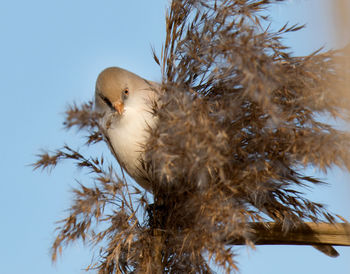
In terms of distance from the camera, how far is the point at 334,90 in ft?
2.83

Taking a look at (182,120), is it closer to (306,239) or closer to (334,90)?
(334,90)

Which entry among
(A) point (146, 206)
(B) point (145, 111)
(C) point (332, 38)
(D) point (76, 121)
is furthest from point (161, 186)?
(C) point (332, 38)

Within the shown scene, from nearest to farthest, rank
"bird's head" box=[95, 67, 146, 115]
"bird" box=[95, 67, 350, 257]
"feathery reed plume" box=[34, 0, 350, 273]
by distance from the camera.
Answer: "feathery reed plume" box=[34, 0, 350, 273] → "bird" box=[95, 67, 350, 257] → "bird's head" box=[95, 67, 146, 115]

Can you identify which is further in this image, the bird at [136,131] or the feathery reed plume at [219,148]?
the bird at [136,131]

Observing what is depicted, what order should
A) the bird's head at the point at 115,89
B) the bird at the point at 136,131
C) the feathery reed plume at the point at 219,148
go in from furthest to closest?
the bird's head at the point at 115,89 < the bird at the point at 136,131 < the feathery reed plume at the point at 219,148

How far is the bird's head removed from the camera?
1128 millimetres

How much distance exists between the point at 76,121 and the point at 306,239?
1.88ft

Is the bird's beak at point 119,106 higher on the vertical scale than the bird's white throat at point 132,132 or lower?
higher

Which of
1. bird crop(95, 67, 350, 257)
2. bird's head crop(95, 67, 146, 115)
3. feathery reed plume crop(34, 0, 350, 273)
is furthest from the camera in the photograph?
bird's head crop(95, 67, 146, 115)

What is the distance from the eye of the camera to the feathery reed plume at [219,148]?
79cm

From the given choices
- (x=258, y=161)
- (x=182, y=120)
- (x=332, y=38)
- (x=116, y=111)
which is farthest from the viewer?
(x=116, y=111)

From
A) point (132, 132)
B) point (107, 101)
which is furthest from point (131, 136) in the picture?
point (107, 101)

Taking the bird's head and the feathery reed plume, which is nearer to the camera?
the feathery reed plume

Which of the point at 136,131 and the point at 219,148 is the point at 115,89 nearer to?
the point at 136,131
